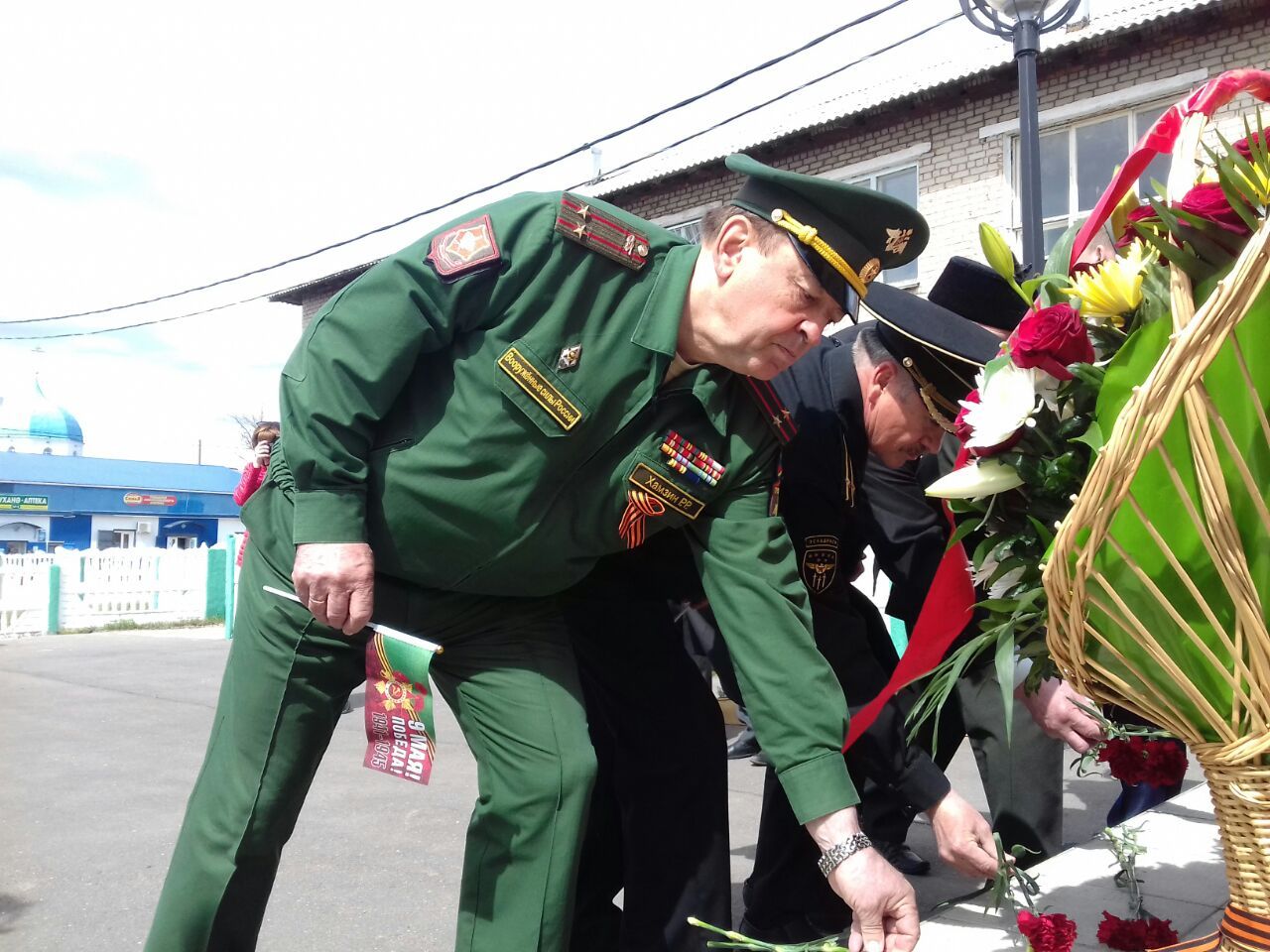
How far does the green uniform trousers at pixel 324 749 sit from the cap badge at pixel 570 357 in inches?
20.0

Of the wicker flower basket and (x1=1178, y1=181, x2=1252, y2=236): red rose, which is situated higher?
(x1=1178, y1=181, x2=1252, y2=236): red rose

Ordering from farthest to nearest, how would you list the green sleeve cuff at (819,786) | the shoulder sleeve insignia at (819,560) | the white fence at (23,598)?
the white fence at (23,598), the shoulder sleeve insignia at (819,560), the green sleeve cuff at (819,786)

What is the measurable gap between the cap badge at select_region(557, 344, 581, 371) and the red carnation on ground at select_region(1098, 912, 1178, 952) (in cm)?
146

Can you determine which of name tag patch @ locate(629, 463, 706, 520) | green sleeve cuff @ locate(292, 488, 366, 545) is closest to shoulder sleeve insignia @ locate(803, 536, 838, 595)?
name tag patch @ locate(629, 463, 706, 520)

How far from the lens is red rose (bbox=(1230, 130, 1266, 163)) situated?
1.18 metres

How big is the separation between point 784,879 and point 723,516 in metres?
1.09

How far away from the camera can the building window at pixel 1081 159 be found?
35.0ft

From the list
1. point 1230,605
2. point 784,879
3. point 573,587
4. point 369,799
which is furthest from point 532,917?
point 369,799

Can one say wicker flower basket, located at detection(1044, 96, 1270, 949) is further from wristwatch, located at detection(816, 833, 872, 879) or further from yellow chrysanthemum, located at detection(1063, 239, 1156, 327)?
wristwatch, located at detection(816, 833, 872, 879)

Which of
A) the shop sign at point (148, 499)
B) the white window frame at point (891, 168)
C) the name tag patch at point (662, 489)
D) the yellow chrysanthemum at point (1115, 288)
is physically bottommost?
the name tag patch at point (662, 489)

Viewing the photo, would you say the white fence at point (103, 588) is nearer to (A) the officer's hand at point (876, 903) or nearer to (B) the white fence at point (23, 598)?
(B) the white fence at point (23, 598)

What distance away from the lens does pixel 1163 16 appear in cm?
977

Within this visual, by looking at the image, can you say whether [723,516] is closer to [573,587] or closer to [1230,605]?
[573,587]

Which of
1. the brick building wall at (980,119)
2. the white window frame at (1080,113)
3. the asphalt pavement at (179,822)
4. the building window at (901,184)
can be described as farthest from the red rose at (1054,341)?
the building window at (901,184)
